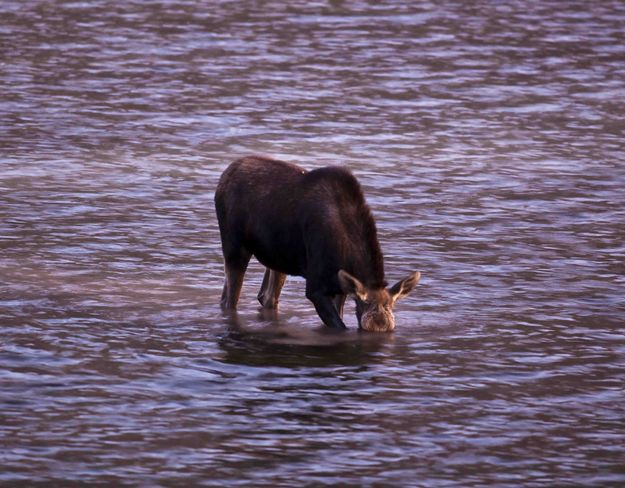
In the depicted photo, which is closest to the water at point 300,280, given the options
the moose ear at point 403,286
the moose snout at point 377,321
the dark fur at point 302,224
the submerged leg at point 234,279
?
the moose snout at point 377,321

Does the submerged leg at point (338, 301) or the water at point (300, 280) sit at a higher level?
the submerged leg at point (338, 301)

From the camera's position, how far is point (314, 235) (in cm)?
1372

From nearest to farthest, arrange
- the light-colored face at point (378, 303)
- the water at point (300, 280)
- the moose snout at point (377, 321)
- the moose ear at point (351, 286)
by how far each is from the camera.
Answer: the water at point (300, 280) → the moose ear at point (351, 286) → the light-colored face at point (378, 303) → the moose snout at point (377, 321)

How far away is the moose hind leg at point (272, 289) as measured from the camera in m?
14.7

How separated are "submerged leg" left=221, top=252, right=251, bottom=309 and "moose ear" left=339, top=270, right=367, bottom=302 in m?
1.27

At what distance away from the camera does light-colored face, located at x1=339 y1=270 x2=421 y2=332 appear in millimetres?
13594

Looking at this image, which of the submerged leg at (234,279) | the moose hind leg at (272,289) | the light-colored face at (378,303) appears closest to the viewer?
the light-colored face at (378,303)

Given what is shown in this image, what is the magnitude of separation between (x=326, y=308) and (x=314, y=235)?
0.58 metres

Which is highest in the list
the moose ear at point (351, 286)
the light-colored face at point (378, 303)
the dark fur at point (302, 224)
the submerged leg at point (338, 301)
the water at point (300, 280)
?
the dark fur at point (302, 224)

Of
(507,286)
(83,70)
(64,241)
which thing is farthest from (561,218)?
(83,70)

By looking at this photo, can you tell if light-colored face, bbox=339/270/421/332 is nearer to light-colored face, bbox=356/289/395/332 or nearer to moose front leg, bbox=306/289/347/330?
light-colored face, bbox=356/289/395/332

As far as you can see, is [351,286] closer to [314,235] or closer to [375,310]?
[375,310]

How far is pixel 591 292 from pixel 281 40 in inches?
636

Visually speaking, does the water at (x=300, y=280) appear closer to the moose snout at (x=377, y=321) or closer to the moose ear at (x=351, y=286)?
the moose snout at (x=377, y=321)
